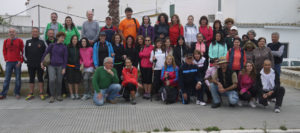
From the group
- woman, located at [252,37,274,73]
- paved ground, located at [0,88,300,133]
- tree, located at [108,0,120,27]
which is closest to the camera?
paved ground, located at [0,88,300,133]

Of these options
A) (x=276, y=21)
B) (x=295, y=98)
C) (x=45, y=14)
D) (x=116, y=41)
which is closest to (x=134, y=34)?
(x=116, y=41)

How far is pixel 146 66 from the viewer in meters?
7.55

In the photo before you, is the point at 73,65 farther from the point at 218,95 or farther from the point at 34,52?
the point at 218,95

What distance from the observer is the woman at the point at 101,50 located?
748 cm

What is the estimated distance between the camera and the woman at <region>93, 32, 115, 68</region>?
7.48 m

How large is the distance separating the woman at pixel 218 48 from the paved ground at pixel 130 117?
1535 mm

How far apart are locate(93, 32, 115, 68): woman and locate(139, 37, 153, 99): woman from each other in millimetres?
878

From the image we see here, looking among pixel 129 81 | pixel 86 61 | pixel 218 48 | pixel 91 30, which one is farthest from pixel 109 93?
pixel 218 48

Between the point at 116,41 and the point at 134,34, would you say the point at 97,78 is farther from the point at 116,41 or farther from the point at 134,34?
the point at 134,34

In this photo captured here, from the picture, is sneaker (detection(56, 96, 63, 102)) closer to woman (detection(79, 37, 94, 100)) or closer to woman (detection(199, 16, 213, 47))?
woman (detection(79, 37, 94, 100))

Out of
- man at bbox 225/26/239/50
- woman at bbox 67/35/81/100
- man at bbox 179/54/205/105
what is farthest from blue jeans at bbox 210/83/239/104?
woman at bbox 67/35/81/100

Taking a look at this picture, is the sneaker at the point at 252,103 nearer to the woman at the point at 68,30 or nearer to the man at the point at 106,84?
the man at the point at 106,84

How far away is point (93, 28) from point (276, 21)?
10331 mm

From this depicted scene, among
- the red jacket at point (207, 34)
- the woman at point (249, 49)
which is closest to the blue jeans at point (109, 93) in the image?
the red jacket at point (207, 34)
